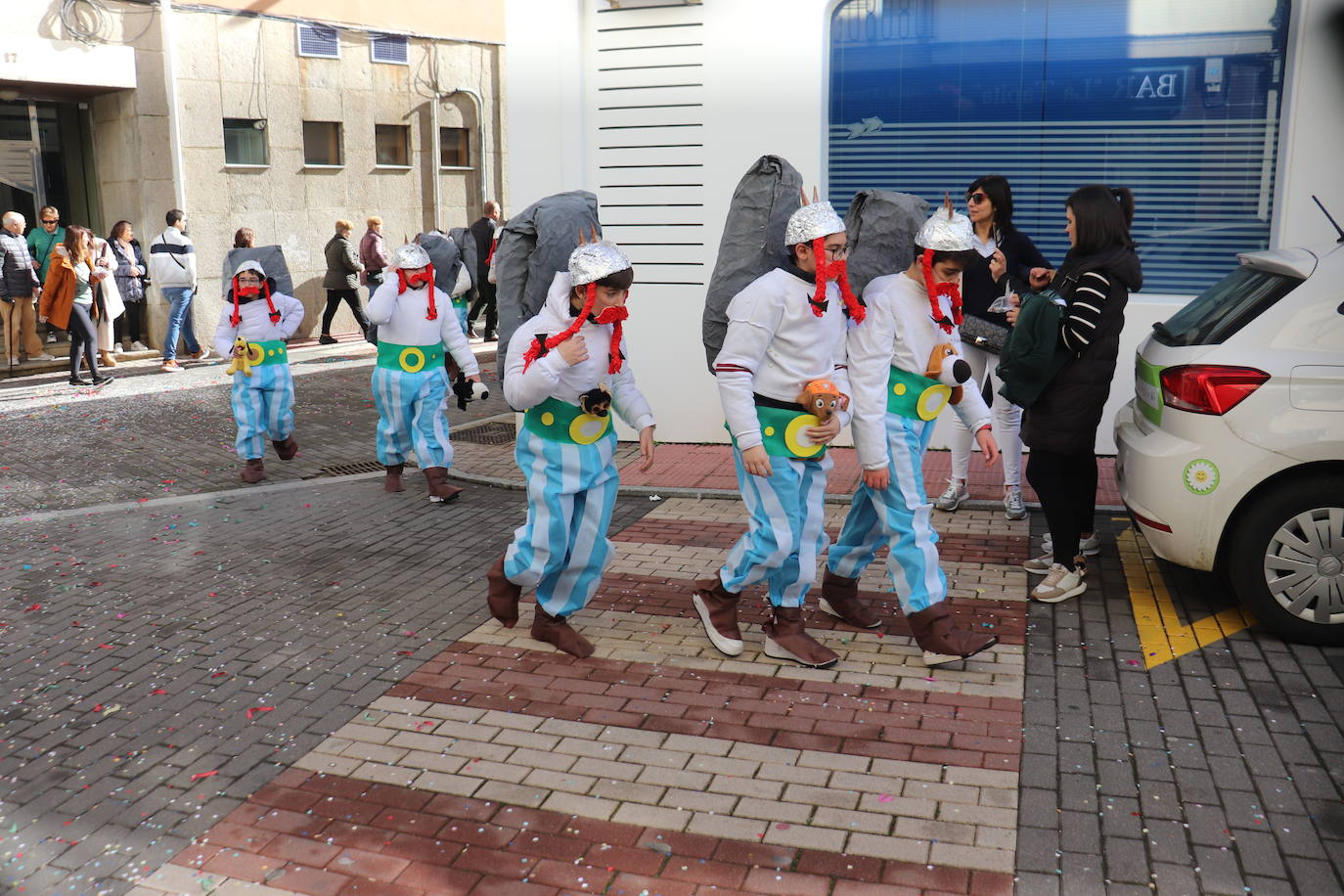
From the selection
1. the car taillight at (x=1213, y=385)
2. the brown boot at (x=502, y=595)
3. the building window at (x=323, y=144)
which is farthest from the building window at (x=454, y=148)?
the car taillight at (x=1213, y=385)

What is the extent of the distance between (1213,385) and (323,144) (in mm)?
16558

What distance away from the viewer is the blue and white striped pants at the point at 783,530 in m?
5.04

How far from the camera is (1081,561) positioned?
622 cm

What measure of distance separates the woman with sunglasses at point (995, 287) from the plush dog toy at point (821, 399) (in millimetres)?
2256

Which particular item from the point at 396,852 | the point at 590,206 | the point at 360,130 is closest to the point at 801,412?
the point at 590,206

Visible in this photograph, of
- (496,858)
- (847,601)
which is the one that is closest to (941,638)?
(847,601)

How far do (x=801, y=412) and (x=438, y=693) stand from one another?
1877mm

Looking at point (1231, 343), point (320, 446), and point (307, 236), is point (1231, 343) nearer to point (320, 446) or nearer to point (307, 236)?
point (320, 446)

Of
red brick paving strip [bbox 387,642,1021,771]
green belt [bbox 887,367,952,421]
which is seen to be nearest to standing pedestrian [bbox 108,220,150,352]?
red brick paving strip [bbox 387,642,1021,771]

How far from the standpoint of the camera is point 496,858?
3.79 m

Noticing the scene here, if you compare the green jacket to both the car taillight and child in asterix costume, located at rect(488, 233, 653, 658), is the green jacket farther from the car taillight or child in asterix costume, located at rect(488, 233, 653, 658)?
child in asterix costume, located at rect(488, 233, 653, 658)

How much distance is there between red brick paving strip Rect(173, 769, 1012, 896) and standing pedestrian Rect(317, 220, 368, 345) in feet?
47.3

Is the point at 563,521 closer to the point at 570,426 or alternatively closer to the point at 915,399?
the point at 570,426

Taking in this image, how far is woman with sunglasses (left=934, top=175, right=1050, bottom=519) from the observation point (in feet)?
23.2
